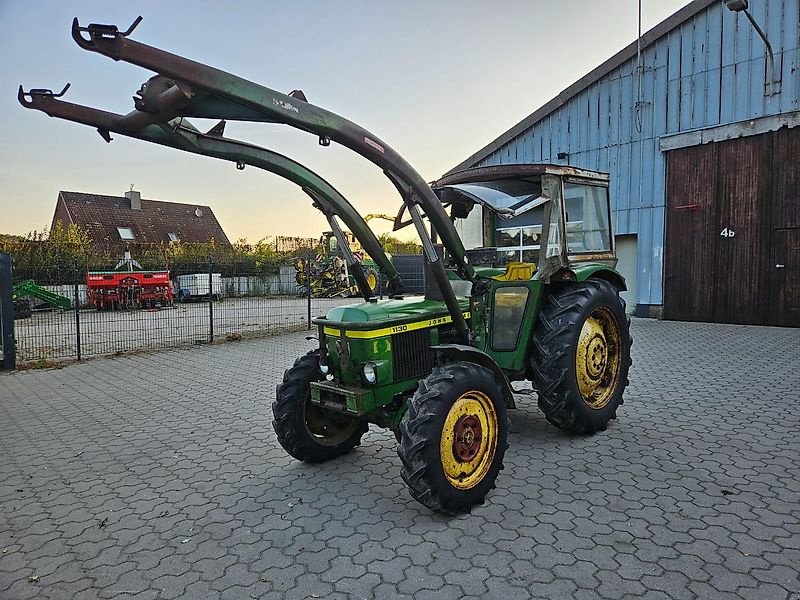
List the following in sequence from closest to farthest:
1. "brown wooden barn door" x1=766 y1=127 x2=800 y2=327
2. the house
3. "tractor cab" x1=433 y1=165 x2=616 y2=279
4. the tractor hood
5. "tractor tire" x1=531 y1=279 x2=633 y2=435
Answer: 1. the tractor hood
2. "tractor tire" x1=531 y1=279 x2=633 y2=435
3. "tractor cab" x1=433 y1=165 x2=616 y2=279
4. "brown wooden barn door" x1=766 y1=127 x2=800 y2=327
5. the house

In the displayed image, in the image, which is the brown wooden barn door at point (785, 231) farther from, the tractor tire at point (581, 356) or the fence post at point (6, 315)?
the fence post at point (6, 315)

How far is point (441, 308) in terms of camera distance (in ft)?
12.8

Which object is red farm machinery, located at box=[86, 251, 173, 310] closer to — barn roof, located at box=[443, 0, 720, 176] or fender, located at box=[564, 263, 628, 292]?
barn roof, located at box=[443, 0, 720, 176]

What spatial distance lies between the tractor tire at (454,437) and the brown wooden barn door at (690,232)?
9906mm

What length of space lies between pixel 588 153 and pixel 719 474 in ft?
36.8

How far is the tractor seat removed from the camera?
4.39 m

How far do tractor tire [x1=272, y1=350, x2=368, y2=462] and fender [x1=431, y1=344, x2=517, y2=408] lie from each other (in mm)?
993

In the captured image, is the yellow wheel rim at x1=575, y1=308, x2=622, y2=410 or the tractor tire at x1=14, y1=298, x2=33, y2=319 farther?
the tractor tire at x1=14, y1=298, x2=33, y2=319

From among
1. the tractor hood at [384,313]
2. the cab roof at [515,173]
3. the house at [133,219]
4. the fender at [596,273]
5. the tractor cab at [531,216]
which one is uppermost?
the house at [133,219]

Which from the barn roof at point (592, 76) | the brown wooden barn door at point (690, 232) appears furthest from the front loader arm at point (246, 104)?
the brown wooden barn door at point (690, 232)

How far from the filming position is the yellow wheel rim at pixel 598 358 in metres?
4.50

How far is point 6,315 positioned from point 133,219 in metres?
26.0

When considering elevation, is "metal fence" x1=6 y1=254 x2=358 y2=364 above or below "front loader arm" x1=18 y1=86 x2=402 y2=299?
below

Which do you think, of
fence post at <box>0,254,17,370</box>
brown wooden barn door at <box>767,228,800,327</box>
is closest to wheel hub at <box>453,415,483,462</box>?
fence post at <box>0,254,17,370</box>
